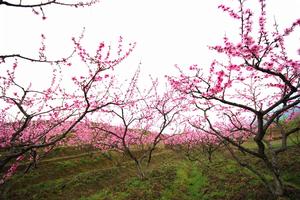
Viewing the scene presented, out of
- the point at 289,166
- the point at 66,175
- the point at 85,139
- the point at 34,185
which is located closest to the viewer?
the point at 289,166

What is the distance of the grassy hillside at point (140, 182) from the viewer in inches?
614

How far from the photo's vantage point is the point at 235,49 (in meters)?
9.43

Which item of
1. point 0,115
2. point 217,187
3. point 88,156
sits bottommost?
point 217,187

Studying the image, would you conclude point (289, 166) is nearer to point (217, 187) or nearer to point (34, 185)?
point (217, 187)

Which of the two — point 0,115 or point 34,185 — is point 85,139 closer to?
point 34,185

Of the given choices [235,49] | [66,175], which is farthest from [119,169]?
[235,49]

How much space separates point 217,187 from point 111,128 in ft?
91.2

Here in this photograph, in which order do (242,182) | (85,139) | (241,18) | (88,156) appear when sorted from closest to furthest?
(241,18) < (242,182) < (88,156) < (85,139)

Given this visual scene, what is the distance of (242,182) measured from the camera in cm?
1619

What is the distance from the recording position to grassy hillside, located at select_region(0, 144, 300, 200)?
15.6 m

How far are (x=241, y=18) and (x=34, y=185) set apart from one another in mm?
25112

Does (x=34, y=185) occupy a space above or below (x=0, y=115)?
below

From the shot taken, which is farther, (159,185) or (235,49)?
(159,185)

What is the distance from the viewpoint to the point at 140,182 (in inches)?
819
